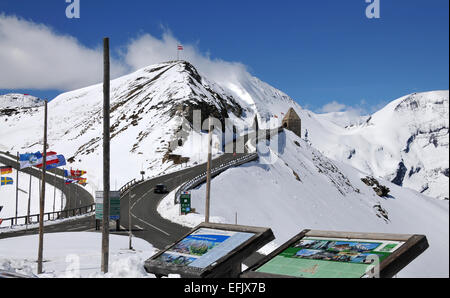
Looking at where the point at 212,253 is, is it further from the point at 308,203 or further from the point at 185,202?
the point at 308,203

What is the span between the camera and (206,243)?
312 inches

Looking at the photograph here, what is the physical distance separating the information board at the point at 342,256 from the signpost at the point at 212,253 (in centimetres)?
60

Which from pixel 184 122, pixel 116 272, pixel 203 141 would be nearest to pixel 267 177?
pixel 203 141

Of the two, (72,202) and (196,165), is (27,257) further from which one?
(196,165)

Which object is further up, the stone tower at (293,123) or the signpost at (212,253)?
the stone tower at (293,123)

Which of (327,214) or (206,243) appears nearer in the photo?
(206,243)

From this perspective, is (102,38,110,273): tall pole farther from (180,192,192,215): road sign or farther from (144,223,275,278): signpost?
(180,192,192,215): road sign

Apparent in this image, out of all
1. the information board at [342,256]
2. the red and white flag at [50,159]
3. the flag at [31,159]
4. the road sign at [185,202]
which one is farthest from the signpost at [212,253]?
the road sign at [185,202]

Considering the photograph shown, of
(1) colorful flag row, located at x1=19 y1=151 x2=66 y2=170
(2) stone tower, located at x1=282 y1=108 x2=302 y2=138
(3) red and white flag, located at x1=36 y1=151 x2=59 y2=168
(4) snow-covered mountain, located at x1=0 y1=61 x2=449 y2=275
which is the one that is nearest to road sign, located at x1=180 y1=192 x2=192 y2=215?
(4) snow-covered mountain, located at x1=0 y1=61 x2=449 y2=275

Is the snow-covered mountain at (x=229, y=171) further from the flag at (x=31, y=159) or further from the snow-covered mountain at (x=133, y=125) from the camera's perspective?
the flag at (x=31, y=159)

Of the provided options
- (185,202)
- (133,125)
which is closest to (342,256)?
(185,202)

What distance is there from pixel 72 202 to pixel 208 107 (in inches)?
2207

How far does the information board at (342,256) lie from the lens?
232 inches
